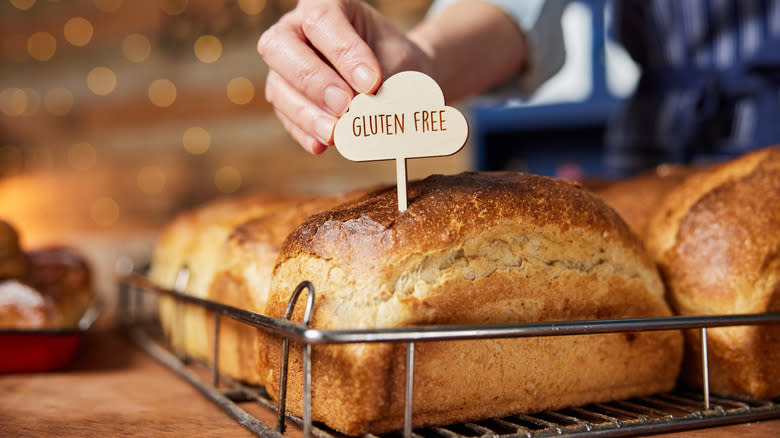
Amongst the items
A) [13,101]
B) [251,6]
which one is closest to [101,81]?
[13,101]

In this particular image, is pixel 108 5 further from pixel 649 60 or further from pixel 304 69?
pixel 304 69

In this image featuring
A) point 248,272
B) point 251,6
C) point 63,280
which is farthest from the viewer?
Result: point 251,6

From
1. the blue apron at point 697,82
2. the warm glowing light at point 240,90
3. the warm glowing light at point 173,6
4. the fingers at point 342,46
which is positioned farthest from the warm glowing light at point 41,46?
the fingers at point 342,46

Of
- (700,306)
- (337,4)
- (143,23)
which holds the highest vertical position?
(143,23)

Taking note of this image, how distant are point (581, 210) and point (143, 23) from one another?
3126mm

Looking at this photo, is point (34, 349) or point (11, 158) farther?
point (11, 158)

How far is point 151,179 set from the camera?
11.9 feet

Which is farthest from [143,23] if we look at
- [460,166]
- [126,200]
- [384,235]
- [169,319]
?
[384,235]

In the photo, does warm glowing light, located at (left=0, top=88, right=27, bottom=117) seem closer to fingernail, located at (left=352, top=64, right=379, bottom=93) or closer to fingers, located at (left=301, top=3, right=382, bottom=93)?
fingers, located at (left=301, top=3, right=382, bottom=93)

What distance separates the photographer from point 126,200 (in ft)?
12.0

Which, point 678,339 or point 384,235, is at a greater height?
point 384,235

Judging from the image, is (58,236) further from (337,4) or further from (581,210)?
(581,210)

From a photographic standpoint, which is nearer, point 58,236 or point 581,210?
point 581,210

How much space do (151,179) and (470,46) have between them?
2.58 meters
